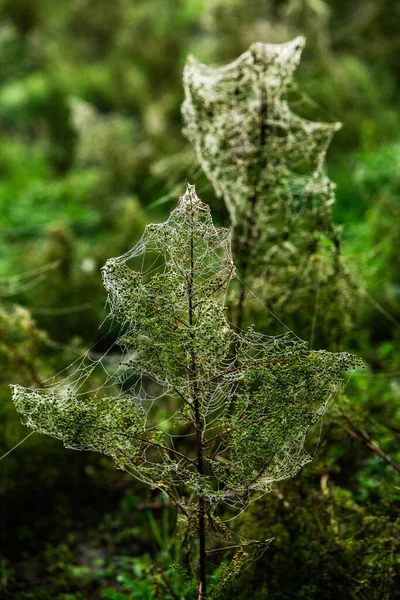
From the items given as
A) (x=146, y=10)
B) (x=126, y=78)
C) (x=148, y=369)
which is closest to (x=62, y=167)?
(x=126, y=78)

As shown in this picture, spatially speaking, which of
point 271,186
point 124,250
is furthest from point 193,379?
point 124,250

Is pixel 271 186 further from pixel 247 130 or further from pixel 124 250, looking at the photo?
pixel 124 250

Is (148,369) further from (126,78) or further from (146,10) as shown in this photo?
(146,10)

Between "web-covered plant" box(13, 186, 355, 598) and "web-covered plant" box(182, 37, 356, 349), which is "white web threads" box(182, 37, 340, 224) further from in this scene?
"web-covered plant" box(13, 186, 355, 598)

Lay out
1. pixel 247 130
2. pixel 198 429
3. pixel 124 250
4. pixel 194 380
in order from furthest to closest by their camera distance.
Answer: pixel 124 250 < pixel 247 130 < pixel 198 429 < pixel 194 380

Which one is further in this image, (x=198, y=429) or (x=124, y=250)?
(x=124, y=250)

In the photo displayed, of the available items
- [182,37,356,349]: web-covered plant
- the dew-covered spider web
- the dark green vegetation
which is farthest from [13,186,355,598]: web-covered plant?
[182,37,356,349]: web-covered plant
